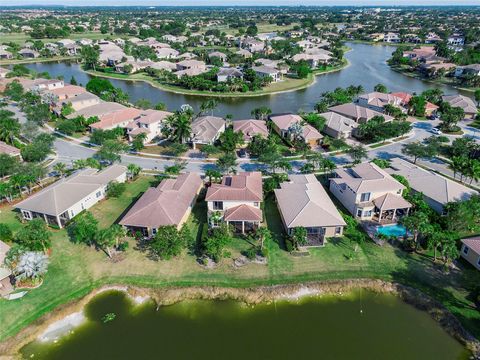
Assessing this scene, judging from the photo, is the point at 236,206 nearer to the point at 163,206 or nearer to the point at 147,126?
the point at 163,206

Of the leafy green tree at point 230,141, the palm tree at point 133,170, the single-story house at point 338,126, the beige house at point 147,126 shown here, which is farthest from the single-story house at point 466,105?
the palm tree at point 133,170

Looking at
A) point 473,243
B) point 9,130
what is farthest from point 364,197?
point 9,130

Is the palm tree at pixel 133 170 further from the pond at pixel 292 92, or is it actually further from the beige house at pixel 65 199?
the pond at pixel 292 92

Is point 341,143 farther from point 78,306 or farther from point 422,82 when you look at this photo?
point 422,82

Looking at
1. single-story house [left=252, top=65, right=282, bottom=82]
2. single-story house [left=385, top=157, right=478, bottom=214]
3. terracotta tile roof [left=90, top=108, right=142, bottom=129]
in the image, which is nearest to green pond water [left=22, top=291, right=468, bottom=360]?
single-story house [left=385, top=157, right=478, bottom=214]

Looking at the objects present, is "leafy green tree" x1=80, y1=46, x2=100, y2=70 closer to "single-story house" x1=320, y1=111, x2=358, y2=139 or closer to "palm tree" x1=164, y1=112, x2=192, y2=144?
"palm tree" x1=164, y1=112, x2=192, y2=144

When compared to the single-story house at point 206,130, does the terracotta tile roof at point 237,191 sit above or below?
above

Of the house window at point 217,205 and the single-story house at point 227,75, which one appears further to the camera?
the single-story house at point 227,75

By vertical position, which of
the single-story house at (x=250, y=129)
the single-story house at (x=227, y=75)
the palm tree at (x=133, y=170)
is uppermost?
the single-story house at (x=227, y=75)
